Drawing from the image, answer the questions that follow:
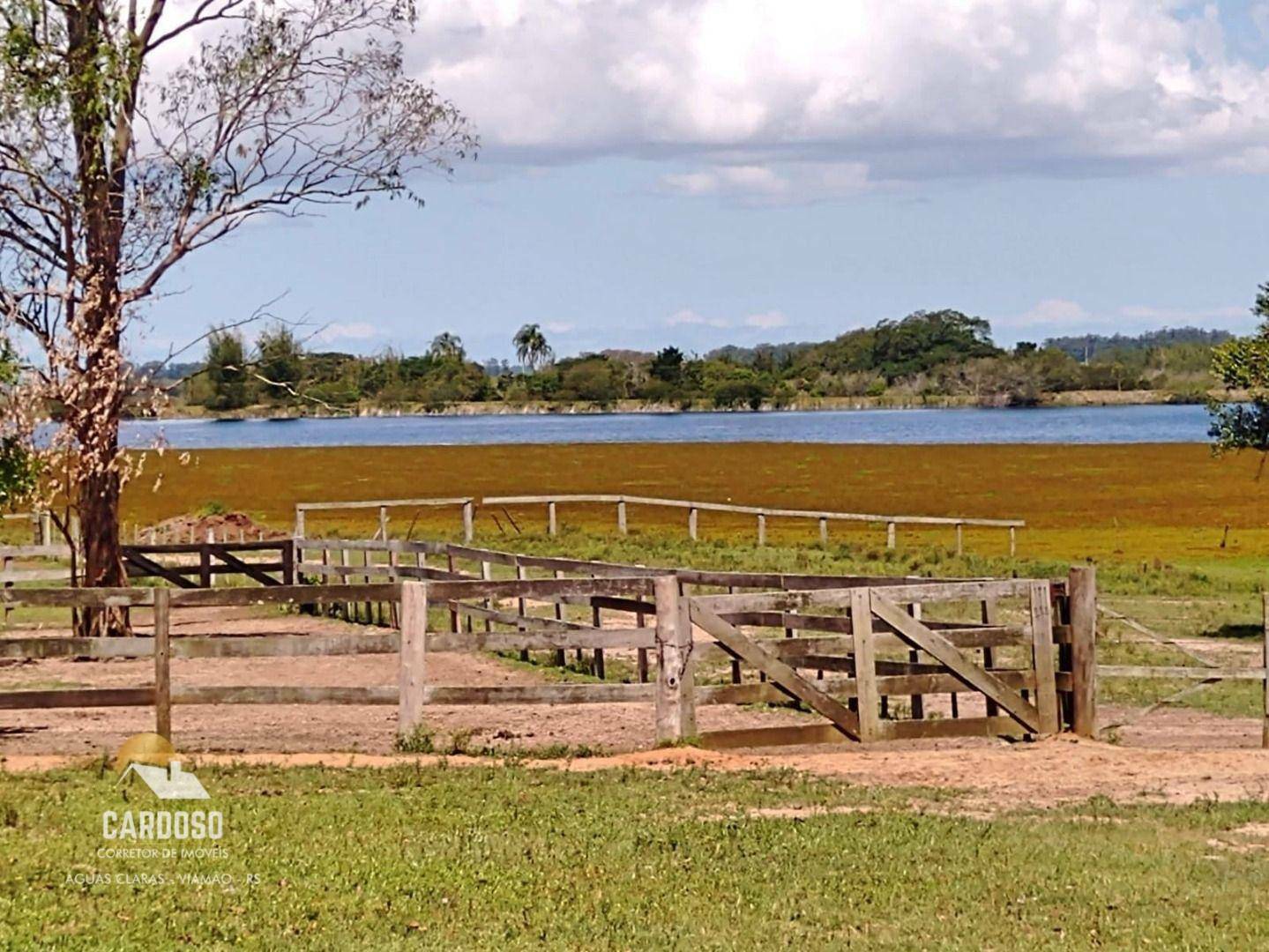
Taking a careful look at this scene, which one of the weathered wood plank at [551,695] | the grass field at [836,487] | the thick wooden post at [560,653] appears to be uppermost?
the weathered wood plank at [551,695]

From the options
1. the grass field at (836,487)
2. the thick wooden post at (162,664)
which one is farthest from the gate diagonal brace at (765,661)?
the grass field at (836,487)


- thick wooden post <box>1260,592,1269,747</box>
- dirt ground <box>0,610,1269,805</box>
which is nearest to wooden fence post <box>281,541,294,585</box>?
dirt ground <box>0,610,1269,805</box>

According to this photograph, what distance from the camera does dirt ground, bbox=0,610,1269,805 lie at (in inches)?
525

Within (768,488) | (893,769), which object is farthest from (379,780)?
(768,488)

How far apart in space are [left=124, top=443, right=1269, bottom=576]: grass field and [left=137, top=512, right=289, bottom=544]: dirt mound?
1718 millimetres

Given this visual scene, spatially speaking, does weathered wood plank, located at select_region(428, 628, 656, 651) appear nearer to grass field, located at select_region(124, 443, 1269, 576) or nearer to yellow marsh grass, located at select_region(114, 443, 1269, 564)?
grass field, located at select_region(124, 443, 1269, 576)

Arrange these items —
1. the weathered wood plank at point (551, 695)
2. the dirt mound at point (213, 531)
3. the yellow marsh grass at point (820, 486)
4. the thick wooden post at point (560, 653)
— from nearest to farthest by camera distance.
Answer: the weathered wood plank at point (551, 695) < the thick wooden post at point (560, 653) < the dirt mound at point (213, 531) < the yellow marsh grass at point (820, 486)

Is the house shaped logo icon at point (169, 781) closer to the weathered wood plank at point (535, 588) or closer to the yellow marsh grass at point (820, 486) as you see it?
the weathered wood plank at point (535, 588)

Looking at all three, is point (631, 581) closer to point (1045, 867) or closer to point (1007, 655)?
point (1045, 867)

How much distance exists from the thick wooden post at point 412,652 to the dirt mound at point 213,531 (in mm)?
29024

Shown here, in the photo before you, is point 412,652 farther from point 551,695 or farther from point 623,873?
point 623,873

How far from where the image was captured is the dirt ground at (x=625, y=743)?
43.8 ft

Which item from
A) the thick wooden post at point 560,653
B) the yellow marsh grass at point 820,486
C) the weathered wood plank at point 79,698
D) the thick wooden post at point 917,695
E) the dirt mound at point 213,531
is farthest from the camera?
the yellow marsh grass at point 820,486

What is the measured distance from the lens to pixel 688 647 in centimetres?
1409
